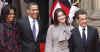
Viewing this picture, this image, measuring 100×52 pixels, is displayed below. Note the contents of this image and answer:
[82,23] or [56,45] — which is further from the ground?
[82,23]

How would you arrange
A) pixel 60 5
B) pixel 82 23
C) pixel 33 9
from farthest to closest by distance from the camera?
pixel 60 5 → pixel 33 9 → pixel 82 23

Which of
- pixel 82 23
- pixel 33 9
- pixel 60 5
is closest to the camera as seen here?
pixel 82 23

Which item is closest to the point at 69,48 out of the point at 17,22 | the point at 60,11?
the point at 60,11

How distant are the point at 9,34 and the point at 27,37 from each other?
46 centimetres

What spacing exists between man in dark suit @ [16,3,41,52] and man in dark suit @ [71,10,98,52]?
0.91m

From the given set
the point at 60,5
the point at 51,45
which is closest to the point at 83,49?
the point at 51,45

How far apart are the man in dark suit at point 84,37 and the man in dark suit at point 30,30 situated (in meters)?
0.91

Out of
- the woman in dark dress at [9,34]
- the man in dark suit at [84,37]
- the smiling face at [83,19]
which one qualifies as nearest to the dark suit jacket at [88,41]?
the man in dark suit at [84,37]

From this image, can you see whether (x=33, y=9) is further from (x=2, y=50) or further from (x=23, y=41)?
(x=2, y=50)

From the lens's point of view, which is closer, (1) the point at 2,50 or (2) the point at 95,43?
(2) the point at 95,43

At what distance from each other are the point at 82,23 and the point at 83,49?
0.52 meters

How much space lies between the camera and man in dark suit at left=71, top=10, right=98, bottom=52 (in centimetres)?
591

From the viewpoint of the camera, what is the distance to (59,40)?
6051 millimetres

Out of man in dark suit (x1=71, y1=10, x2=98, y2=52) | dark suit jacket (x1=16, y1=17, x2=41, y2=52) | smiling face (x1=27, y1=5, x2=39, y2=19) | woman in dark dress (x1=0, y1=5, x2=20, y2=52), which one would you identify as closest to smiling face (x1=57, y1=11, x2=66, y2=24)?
man in dark suit (x1=71, y1=10, x2=98, y2=52)
